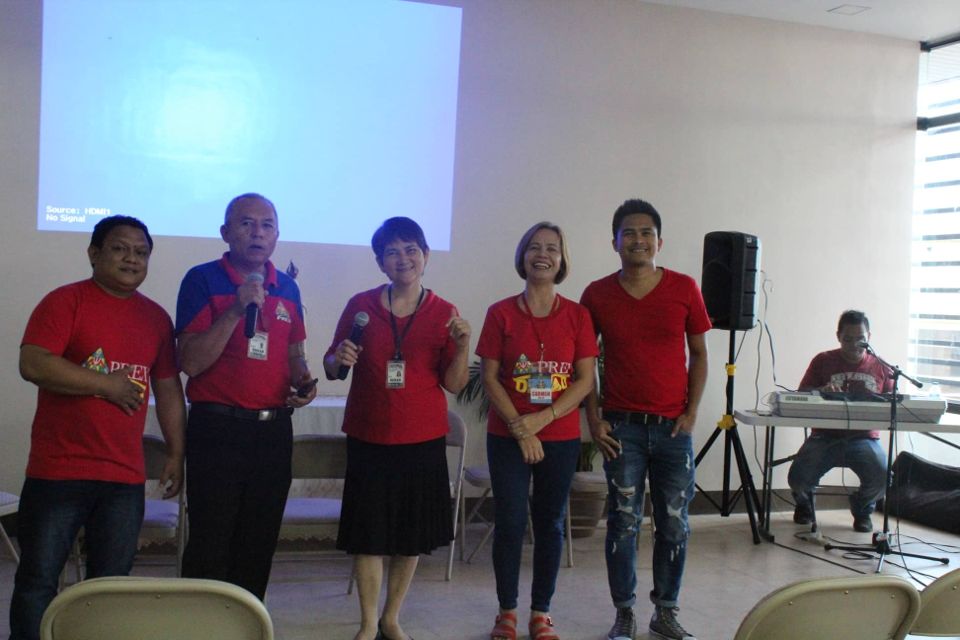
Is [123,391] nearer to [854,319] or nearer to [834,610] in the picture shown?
[834,610]

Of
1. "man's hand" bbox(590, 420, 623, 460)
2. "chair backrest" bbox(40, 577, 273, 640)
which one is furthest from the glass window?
"chair backrest" bbox(40, 577, 273, 640)

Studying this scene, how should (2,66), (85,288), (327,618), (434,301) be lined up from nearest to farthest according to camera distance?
(85,288) → (434,301) → (327,618) → (2,66)

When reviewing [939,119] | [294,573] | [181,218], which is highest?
[939,119]

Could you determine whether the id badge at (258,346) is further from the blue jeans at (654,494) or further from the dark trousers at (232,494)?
the blue jeans at (654,494)

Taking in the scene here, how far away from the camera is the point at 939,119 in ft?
20.9

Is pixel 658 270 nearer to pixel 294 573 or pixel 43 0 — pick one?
pixel 294 573

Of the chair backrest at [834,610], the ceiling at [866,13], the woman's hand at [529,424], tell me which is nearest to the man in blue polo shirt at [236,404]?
the woman's hand at [529,424]

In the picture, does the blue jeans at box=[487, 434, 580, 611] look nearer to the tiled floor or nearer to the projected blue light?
the tiled floor

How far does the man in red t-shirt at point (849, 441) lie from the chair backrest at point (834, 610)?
3.66 m

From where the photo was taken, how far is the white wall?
463 cm

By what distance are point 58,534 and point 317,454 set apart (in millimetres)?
1698

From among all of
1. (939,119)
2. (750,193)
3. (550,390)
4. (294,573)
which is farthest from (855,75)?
(294,573)

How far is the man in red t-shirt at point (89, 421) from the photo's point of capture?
7.56 feet

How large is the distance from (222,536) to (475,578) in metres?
1.84
